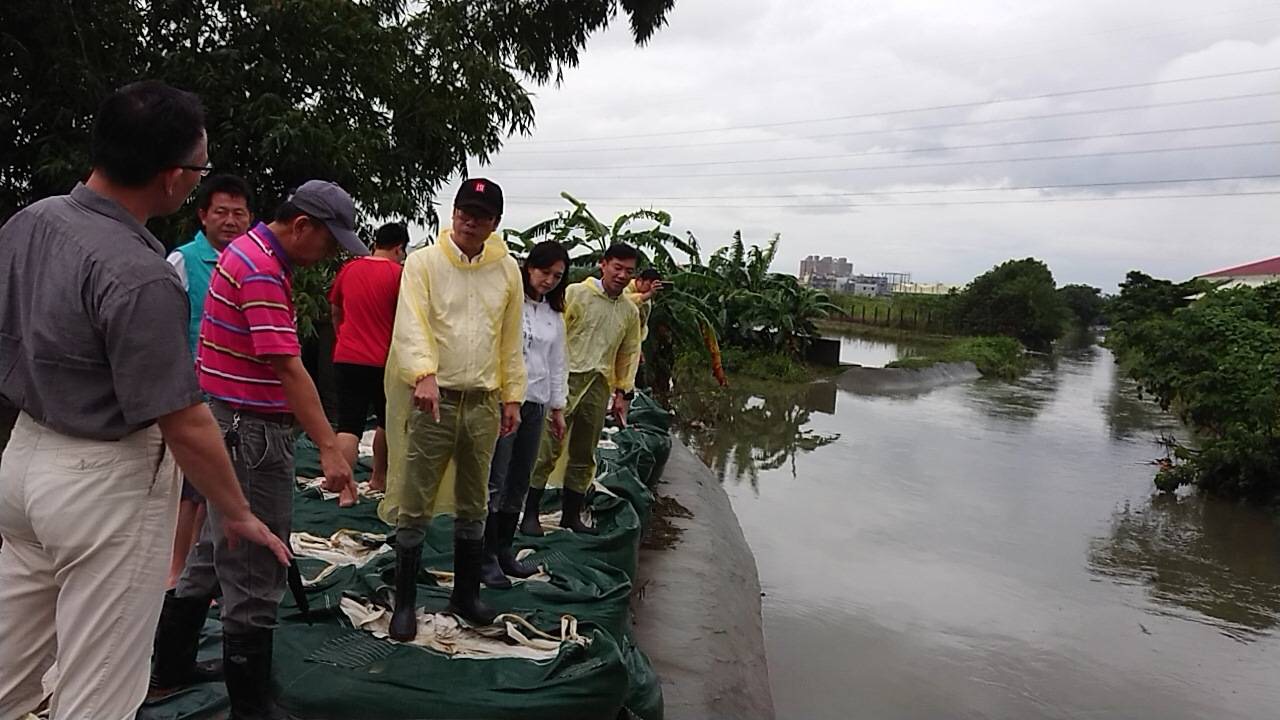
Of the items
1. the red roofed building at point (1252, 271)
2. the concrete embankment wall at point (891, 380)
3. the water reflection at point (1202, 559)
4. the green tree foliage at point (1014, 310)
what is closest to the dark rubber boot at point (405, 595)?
the water reflection at point (1202, 559)

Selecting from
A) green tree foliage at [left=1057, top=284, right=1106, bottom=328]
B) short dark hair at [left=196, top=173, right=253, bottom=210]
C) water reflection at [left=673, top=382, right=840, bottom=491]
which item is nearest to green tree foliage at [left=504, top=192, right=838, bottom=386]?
water reflection at [left=673, top=382, right=840, bottom=491]

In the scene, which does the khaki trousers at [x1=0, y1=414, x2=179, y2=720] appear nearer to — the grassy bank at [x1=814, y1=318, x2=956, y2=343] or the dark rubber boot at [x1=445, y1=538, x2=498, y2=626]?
the dark rubber boot at [x1=445, y1=538, x2=498, y2=626]

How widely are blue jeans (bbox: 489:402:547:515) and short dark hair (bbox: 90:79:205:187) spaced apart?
2287 millimetres

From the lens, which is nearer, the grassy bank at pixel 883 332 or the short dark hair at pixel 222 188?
the short dark hair at pixel 222 188

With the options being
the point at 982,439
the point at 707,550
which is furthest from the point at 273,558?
the point at 982,439

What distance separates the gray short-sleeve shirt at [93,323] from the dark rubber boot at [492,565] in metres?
1.97

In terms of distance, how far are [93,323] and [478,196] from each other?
5.16 ft

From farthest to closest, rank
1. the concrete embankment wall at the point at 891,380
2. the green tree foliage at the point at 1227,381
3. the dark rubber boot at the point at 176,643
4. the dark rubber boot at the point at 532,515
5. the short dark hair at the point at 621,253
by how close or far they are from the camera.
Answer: the concrete embankment wall at the point at 891,380
the green tree foliage at the point at 1227,381
the short dark hair at the point at 621,253
the dark rubber boot at the point at 532,515
the dark rubber boot at the point at 176,643

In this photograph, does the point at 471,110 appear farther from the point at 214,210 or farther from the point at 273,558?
the point at 273,558

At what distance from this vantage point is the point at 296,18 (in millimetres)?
7668

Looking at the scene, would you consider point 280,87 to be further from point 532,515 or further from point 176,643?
point 176,643

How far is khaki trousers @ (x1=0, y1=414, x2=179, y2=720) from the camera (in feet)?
5.23

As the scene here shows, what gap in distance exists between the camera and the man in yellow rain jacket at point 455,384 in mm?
3008

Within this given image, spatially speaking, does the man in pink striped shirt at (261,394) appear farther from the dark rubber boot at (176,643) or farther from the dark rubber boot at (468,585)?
the dark rubber boot at (468,585)
